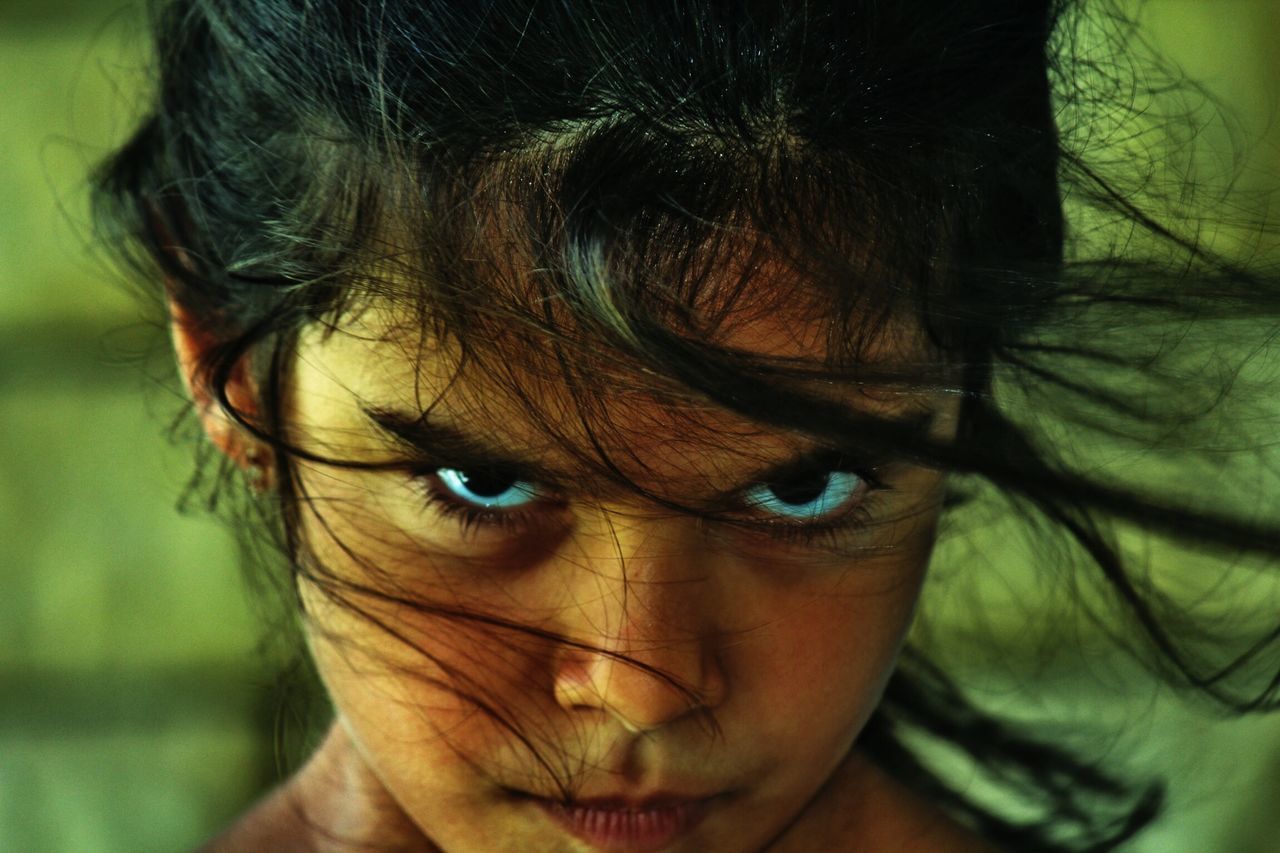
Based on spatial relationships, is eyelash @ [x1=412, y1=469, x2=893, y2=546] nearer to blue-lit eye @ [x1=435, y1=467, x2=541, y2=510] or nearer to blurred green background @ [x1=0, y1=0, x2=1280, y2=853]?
blue-lit eye @ [x1=435, y1=467, x2=541, y2=510]

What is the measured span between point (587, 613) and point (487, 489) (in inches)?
1.7

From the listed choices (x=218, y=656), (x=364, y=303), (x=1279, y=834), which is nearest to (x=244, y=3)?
(x=364, y=303)

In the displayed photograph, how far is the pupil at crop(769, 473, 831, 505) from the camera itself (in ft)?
1.23

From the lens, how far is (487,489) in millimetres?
381

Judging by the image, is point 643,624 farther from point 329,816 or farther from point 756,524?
point 329,816

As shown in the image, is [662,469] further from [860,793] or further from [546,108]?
[860,793]

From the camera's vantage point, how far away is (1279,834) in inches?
28.6

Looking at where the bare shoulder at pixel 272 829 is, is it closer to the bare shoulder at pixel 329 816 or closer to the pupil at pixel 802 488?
the bare shoulder at pixel 329 816

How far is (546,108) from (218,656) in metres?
0.50

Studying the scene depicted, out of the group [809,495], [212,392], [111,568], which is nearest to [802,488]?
[809,495]

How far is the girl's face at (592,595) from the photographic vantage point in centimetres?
36

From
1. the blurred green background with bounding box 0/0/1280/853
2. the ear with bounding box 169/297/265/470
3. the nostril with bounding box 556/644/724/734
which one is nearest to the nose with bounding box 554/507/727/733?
the nostril with bounding box 556/644/724/734

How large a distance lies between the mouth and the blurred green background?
32 centimetres

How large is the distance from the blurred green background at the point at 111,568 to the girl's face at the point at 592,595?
303 millimetres
